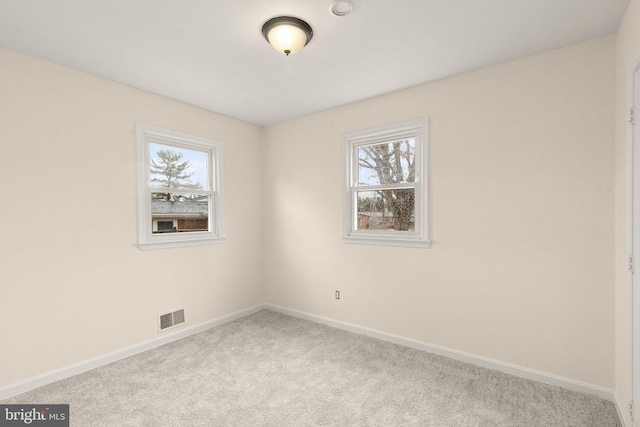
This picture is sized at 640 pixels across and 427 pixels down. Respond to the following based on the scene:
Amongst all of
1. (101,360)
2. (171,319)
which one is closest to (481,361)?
(171,319)

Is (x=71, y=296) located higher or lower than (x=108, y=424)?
higher

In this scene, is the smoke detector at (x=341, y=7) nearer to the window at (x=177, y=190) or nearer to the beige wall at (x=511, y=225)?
the beige wall at (x=511, y=225)

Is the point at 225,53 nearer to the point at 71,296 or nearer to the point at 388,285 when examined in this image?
the point at 71,296

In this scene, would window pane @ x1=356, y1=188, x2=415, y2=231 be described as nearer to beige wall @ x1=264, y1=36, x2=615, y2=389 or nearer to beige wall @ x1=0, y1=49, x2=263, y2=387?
beige wall @ x1=264, y1=36, x2=615, y2=389

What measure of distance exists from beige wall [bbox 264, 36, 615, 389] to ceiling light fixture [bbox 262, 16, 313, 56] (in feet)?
4.71

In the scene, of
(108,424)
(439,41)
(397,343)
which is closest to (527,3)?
(439,41)

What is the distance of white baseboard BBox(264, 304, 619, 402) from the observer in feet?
7.57

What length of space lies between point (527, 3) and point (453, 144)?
1181 millimetres

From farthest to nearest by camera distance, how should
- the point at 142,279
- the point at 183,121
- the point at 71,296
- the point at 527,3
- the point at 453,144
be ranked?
the point at 183,121 < the point at 142,279 < the point at 453,144 < the point at 71,296 < the point at 527,3

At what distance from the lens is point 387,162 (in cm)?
342

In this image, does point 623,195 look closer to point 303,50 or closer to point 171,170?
point 303,50

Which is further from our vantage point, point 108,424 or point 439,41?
point 439,41

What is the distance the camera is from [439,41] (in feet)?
7.50

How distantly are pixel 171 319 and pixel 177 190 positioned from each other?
141cm
